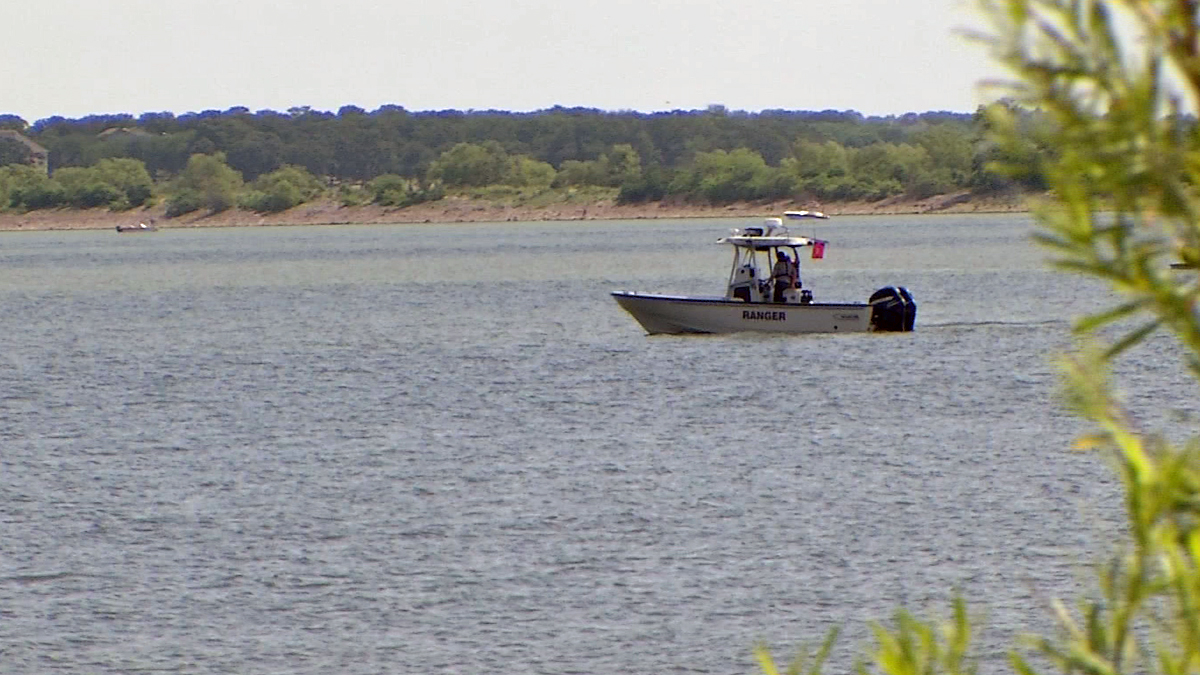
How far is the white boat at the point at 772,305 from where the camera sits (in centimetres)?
4262

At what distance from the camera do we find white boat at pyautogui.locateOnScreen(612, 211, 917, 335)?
1678 inches

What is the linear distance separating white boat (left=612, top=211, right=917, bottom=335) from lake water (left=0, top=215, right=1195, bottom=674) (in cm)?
86

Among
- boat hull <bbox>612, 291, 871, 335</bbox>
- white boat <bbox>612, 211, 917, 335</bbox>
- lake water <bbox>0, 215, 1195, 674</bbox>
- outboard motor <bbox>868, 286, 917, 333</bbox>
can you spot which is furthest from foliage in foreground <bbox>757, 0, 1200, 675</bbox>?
outboard motor <bbox>868, 286, 917, 333</bbox>

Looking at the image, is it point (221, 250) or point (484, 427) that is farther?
point (221, 250)

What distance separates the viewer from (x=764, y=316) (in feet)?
142

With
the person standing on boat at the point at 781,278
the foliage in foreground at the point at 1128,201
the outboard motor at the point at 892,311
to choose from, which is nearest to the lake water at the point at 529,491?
the foliage in foreground at the point at 1128,201

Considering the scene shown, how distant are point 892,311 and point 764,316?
4.11 metres

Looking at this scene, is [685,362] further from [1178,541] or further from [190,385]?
[1178,541]

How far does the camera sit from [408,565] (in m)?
20.4

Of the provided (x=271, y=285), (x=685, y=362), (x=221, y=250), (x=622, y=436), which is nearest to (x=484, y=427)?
(x=622, y=436)

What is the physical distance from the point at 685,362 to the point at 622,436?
12.4 m

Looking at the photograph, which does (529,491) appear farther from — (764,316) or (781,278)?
(781,278)

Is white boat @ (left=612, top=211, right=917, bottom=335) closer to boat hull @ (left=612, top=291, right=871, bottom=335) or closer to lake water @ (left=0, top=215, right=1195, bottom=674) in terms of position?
boat hull @ (left=612, top=291, right=871, bottom=335)

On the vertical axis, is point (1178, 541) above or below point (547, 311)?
above
